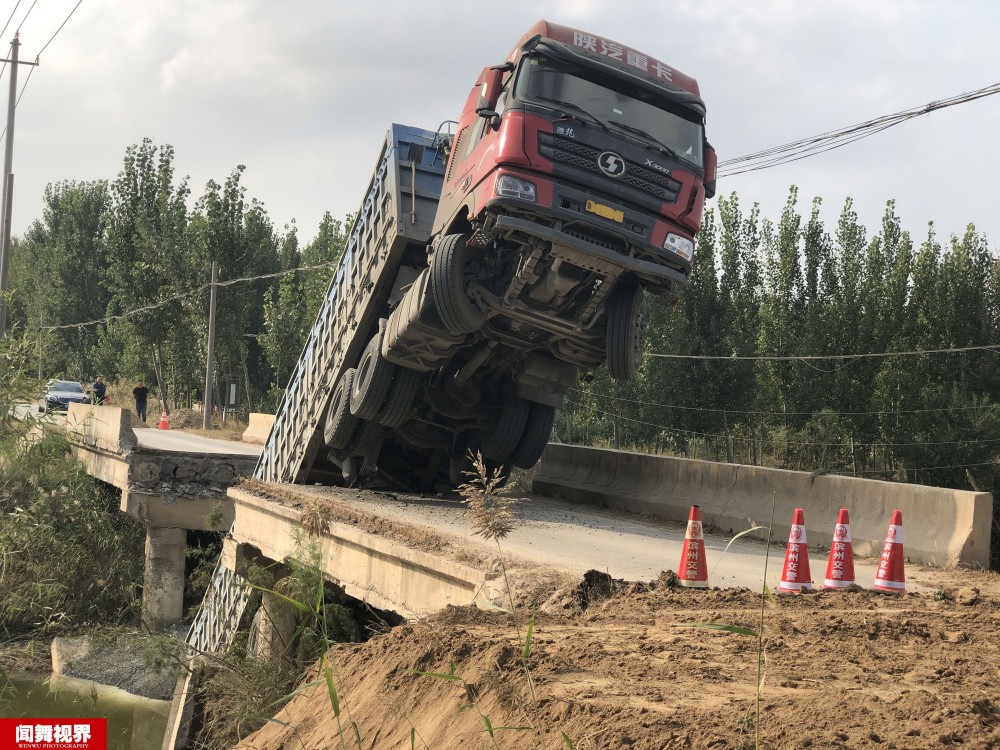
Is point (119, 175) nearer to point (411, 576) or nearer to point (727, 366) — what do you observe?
point (727, 366)

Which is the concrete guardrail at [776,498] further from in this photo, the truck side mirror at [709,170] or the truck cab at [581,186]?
the truck side mirror at [709,170]

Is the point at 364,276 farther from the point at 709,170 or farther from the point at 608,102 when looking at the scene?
the point at 709,170

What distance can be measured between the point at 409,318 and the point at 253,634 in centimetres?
344

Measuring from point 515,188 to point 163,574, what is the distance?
41.3 feet

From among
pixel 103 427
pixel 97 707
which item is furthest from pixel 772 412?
pixel 97 707

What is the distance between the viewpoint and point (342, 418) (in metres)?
11.2

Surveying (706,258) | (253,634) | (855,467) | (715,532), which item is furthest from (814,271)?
(253,634)

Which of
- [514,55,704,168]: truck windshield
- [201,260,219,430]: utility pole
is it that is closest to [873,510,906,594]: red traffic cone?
[514,55,704,168]: truck windshield

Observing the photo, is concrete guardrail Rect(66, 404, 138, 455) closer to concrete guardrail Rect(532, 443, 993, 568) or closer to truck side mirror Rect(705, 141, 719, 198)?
concrete guardrail Rect(532, 443, 993, 568)

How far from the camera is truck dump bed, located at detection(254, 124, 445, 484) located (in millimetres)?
10703

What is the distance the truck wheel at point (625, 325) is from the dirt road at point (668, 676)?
3.66m

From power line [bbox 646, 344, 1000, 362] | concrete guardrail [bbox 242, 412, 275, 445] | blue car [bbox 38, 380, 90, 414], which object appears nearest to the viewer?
concrete guardrail [bbox 242, 412, 275, 445]

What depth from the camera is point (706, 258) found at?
1341 inches

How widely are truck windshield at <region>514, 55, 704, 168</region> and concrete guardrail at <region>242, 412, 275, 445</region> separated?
849 inches
